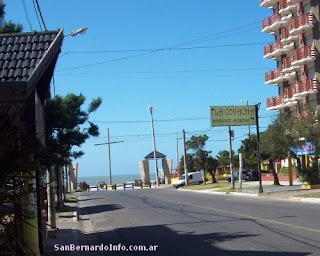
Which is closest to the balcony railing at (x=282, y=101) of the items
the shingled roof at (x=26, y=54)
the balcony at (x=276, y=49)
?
the balcony at (x=276, y=49)

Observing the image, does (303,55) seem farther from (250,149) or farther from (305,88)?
(250,149)

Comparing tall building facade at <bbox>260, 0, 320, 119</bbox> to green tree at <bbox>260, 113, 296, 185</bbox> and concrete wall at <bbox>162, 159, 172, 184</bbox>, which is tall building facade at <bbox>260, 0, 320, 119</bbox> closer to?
green tree at <bbox>260, 113, 296, 185</bbox>

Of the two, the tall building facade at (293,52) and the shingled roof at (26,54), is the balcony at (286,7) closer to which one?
the tall building facade at (293,52)

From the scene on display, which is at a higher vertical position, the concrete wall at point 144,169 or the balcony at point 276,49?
the balcony at point 276,49

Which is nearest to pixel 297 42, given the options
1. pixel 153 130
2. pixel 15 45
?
pixel 153 130

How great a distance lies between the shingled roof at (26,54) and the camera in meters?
8.38

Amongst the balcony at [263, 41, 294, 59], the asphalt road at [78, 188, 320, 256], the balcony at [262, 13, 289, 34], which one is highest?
the balcony at [262, 13, 289, 34]

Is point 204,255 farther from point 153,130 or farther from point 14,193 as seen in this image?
point 153,130

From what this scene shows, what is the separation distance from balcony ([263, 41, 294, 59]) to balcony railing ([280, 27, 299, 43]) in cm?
67

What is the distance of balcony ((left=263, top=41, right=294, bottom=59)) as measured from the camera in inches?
2383

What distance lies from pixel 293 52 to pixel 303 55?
237 cm

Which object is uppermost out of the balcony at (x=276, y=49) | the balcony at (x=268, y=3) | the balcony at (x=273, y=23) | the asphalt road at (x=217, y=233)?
the balcony at (x=268, y=3)

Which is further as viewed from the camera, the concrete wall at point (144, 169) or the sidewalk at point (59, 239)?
the concrete wall at point (144, 169)

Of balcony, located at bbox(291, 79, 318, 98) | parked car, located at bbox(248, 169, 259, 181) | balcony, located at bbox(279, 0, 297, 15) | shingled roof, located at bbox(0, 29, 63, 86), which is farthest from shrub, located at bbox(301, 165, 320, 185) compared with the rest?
parked car, located at bbox(248, 169, 259, 181)
